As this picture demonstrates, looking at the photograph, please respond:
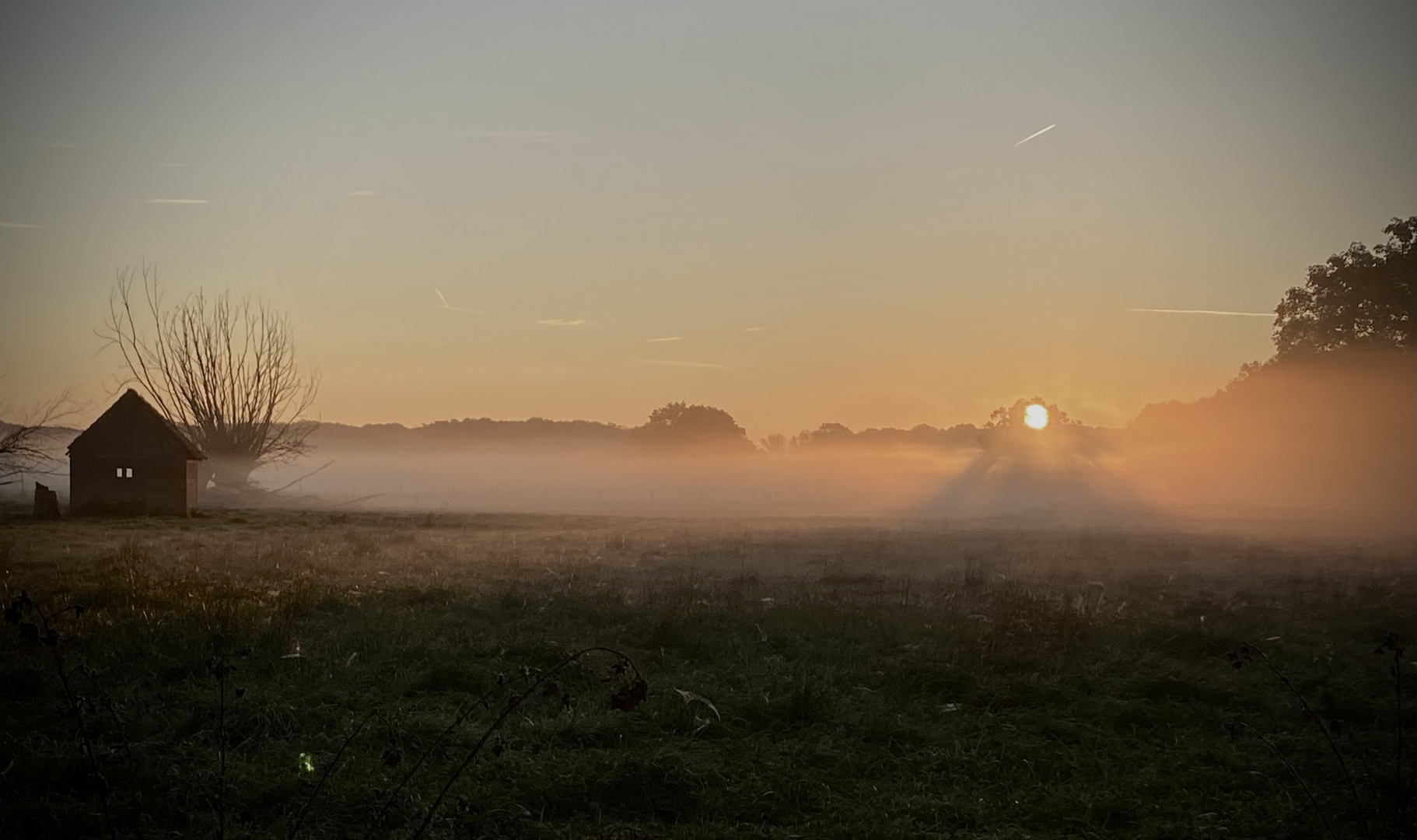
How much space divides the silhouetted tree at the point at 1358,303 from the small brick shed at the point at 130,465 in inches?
2063

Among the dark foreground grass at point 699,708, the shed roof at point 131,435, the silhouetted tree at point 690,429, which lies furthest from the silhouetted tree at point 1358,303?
the silhouetted tree at point 690,429

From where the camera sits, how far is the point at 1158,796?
788 centimetres

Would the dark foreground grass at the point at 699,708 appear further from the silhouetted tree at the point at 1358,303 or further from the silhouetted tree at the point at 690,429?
the silhouetted tree at the point at 690,429

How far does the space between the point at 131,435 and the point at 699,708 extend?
37.8 meters

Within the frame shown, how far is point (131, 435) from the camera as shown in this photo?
39031 millimetres

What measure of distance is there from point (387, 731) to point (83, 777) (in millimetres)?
2257

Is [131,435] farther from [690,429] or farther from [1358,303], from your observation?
[690,429]

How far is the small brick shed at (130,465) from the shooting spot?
3841 centimetres

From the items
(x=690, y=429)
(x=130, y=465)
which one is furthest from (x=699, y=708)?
(x=690, y=429)

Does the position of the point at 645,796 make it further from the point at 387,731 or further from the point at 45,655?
the point at 45,655

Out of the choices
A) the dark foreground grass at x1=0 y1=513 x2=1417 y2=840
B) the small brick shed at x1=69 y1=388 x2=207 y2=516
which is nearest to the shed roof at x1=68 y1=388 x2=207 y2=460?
the small brick shed at x1=69 y1=388 x2=207 y2=516

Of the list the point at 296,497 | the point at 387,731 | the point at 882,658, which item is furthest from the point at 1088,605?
the point at 296,497

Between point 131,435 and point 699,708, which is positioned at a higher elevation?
point 131,435

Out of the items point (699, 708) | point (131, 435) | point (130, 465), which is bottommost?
point (699, 708)
